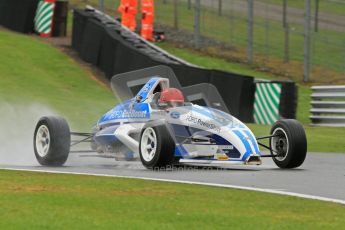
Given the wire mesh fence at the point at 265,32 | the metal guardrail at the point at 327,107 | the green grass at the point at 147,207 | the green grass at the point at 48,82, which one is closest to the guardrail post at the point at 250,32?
the wire mesh fence at the point at 265,32

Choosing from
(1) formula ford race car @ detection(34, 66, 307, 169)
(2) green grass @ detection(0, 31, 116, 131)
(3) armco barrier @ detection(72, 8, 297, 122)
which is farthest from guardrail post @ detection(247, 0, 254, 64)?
(1) formula ford race car @ detection(34, 66, 307, 169)

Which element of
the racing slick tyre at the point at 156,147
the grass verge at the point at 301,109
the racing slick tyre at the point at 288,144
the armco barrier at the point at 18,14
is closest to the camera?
the racing slick tyre at the point at 156,147

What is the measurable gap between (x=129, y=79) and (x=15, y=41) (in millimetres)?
20168

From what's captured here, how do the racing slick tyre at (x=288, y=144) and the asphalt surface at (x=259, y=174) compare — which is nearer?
the asphalt surface at (x=259, y=174)

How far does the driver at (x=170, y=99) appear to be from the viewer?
14273 millimetres

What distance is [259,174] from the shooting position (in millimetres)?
13109

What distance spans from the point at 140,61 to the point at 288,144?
13.9m

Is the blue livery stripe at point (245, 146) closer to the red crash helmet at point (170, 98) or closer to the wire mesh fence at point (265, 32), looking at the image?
the red crash helmet at point (170, 98)

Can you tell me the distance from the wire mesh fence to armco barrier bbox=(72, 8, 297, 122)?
156 inches

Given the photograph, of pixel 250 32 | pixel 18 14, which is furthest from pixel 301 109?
pixel 18 14

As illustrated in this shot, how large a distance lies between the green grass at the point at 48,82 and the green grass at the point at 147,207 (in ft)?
36.7

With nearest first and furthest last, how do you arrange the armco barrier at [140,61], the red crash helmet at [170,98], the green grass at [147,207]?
the green grass at [147,207], the red crash helmet at [170,98], the armco barrier at [140,61]

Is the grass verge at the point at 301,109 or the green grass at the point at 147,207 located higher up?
the grass verge at the point at 301,109

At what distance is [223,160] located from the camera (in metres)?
13.6
